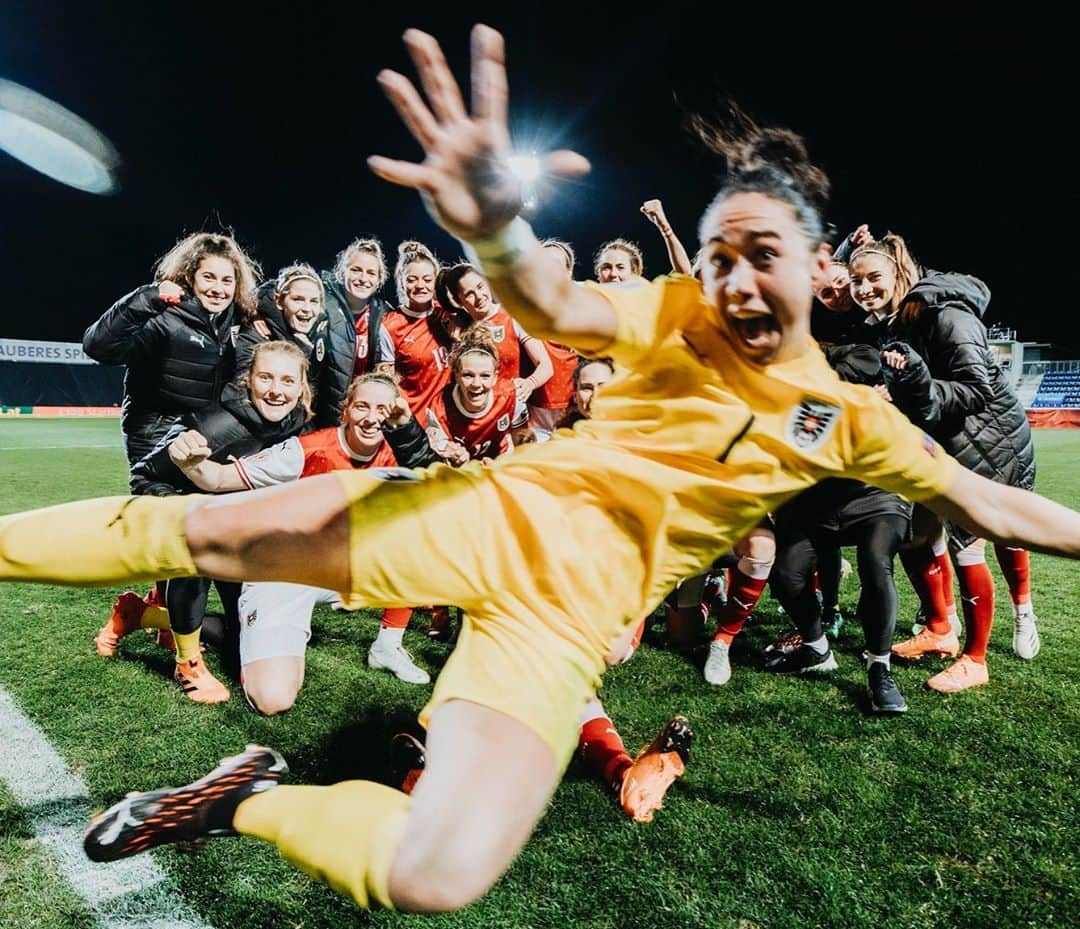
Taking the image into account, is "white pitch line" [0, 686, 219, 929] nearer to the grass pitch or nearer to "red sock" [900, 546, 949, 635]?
the grass pitch

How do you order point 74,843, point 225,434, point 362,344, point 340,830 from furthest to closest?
point 362,344 → point 225,434 → point 74,843 → point 340,830

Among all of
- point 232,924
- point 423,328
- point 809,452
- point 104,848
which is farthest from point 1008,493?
point 423,328

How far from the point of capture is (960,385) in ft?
12.0

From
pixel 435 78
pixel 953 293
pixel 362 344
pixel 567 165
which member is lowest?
pixel 362 344

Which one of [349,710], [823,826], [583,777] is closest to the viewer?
[823,826]

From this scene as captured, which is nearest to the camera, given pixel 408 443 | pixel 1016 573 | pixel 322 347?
pixel 408 443

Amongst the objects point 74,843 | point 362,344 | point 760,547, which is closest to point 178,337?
point 362,344

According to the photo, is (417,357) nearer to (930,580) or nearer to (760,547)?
(760,547)

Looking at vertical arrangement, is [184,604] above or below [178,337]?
below

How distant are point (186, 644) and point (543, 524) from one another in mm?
2637

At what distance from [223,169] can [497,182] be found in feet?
156

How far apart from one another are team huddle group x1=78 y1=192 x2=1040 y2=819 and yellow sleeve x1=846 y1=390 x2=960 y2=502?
4.18 ft

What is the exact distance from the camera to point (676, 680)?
3941mm

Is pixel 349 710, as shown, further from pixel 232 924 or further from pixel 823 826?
pixel 823 826
